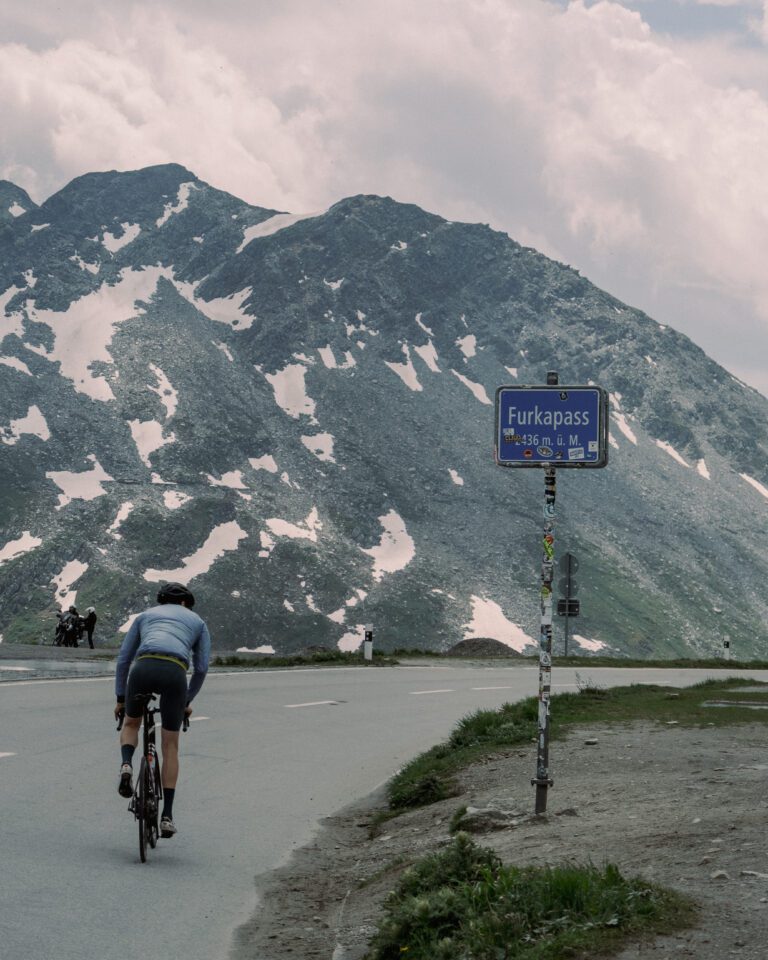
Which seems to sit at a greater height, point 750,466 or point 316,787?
point 750,466

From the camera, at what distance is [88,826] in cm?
963

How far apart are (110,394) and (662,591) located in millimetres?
73103

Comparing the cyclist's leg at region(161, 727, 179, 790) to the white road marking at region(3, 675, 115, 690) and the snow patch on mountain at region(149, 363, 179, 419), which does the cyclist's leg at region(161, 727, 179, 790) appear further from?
the snow patch on mountain at region(149, 363, 179, 419)

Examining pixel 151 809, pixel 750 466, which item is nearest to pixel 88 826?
pixel 151 809

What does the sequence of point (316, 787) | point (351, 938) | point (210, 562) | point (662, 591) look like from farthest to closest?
point (662, 591)
point (210, 562)
point (316, 787)
point (351, 938)

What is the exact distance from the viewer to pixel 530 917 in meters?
5.72

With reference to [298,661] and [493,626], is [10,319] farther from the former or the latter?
[298,661]

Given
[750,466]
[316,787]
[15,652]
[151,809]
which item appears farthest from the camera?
[750,466]

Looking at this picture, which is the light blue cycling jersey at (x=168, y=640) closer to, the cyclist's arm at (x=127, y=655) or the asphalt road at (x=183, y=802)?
the cyclist's arm at (x=127, y=655)

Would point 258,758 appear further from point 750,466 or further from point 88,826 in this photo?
point 750,466

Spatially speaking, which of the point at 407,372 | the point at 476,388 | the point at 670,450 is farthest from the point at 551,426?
the point at 670,450

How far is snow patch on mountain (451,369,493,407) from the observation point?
590 feet

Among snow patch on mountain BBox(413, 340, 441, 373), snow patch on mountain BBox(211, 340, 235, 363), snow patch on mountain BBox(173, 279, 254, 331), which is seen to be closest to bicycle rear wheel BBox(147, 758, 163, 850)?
snow patch on mountain BBox(211, 340, 235, 363)

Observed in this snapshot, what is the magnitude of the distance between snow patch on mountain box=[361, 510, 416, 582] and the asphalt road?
111 metres
